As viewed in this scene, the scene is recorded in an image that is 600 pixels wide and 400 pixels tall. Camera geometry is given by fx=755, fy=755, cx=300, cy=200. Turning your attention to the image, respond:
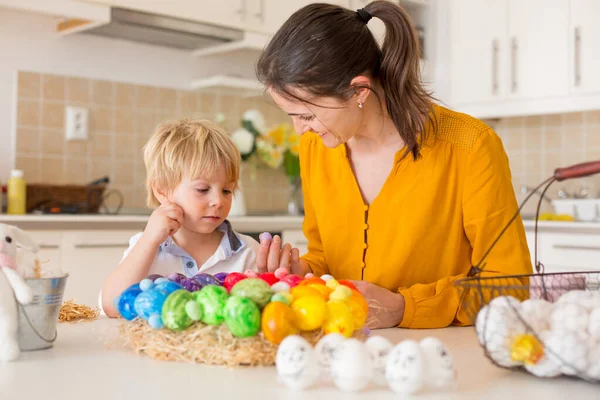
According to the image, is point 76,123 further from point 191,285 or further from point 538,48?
point 191,285

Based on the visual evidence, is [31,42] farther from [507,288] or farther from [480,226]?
[507,288]

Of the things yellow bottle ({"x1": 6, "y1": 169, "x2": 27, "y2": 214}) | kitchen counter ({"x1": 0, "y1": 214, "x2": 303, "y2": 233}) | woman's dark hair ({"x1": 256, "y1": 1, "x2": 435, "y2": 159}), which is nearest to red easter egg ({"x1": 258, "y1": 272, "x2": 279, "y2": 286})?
woman's dark hair ({"x1": 256, "y1": 1, "x2": 435, "y2": 159})

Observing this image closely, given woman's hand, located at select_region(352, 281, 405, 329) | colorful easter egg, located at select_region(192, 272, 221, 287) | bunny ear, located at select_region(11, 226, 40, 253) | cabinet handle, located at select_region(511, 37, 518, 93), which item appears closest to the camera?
bunny ear, located at select_region(11, 226, 40, 253)

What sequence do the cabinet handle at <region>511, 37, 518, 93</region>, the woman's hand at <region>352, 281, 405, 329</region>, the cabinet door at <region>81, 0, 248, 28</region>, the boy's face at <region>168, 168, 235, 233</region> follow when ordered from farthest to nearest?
the cabinet handle at <region>511, 37, 518, 93</region>
the cabinet door at <region>81, 0, 248, 28</region>
the boy's face at <region>168, 168, 235, 233</region>
the woman's hand at <region>352, 281, 405, 329</region>

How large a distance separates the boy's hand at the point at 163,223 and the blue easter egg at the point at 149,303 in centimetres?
51

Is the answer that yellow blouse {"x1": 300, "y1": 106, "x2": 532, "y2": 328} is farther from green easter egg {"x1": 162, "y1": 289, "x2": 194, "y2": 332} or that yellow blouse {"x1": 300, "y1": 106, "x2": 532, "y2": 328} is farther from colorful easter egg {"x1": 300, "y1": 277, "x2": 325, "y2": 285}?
green easter egg {"x1": 162, "y1": 289, "x2": 194, "y2": 332}

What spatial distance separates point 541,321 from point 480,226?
2.06 ft

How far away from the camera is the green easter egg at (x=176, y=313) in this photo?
0.98 m

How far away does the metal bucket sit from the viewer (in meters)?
1.00

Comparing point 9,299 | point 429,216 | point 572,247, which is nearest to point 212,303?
point 9,299

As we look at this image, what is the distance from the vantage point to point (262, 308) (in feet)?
3.19

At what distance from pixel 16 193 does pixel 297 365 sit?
2.63m

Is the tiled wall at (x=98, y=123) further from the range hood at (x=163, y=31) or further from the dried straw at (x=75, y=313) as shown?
the dried straw at (x=75, y=313)

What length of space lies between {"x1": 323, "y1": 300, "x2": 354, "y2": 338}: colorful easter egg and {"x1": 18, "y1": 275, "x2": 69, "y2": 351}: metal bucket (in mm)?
361
